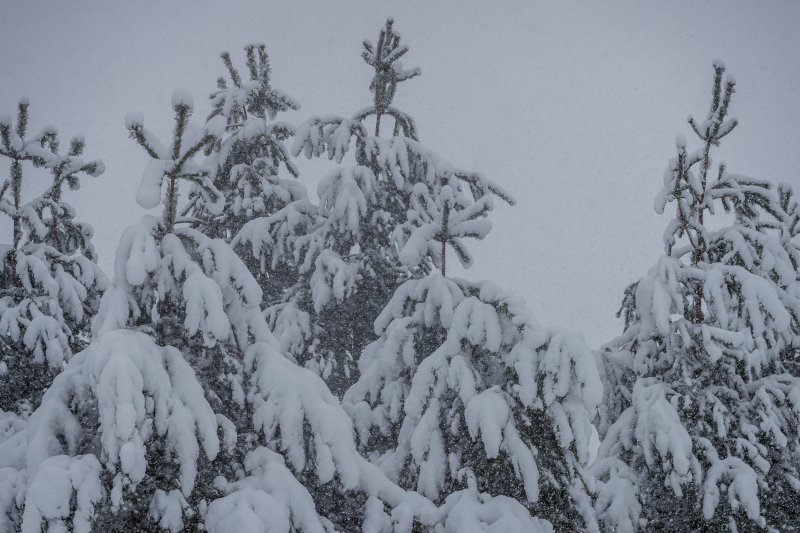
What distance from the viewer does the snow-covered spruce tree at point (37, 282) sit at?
789cm

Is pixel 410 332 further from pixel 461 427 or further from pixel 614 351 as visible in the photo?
pixel 614 351

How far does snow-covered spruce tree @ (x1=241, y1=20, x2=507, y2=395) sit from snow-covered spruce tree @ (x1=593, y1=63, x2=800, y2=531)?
2.80 meters

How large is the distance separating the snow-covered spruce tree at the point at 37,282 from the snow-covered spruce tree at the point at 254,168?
220 cm

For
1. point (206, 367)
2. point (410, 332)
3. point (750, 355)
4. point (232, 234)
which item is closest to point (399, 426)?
point (410, 332)

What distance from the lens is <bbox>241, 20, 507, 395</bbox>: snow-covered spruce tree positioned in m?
9.30

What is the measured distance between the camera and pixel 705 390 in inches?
275

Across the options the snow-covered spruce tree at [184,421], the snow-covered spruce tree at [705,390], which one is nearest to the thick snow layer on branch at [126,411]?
the snow-covered spruce tree at [184,421]

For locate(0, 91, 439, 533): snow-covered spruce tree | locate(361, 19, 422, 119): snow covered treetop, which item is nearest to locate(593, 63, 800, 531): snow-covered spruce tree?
locate(0, 91, 439, 533): snow-covered spruce tree

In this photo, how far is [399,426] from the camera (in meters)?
6.99

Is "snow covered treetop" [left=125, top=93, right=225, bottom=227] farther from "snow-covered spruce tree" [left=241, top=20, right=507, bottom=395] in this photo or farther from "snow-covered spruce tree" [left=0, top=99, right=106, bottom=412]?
"snow-covered spruce tree" [left=241, top=20, right=507, bottom=395]

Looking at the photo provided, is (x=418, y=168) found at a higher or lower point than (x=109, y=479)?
higher

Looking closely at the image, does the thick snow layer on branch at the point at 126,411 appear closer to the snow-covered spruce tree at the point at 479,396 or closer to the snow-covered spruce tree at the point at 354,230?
the snow-covered spruce tree at the point at 479,396

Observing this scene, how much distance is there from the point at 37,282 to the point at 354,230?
4.12 meters

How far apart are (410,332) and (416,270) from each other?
3538 millimetres
